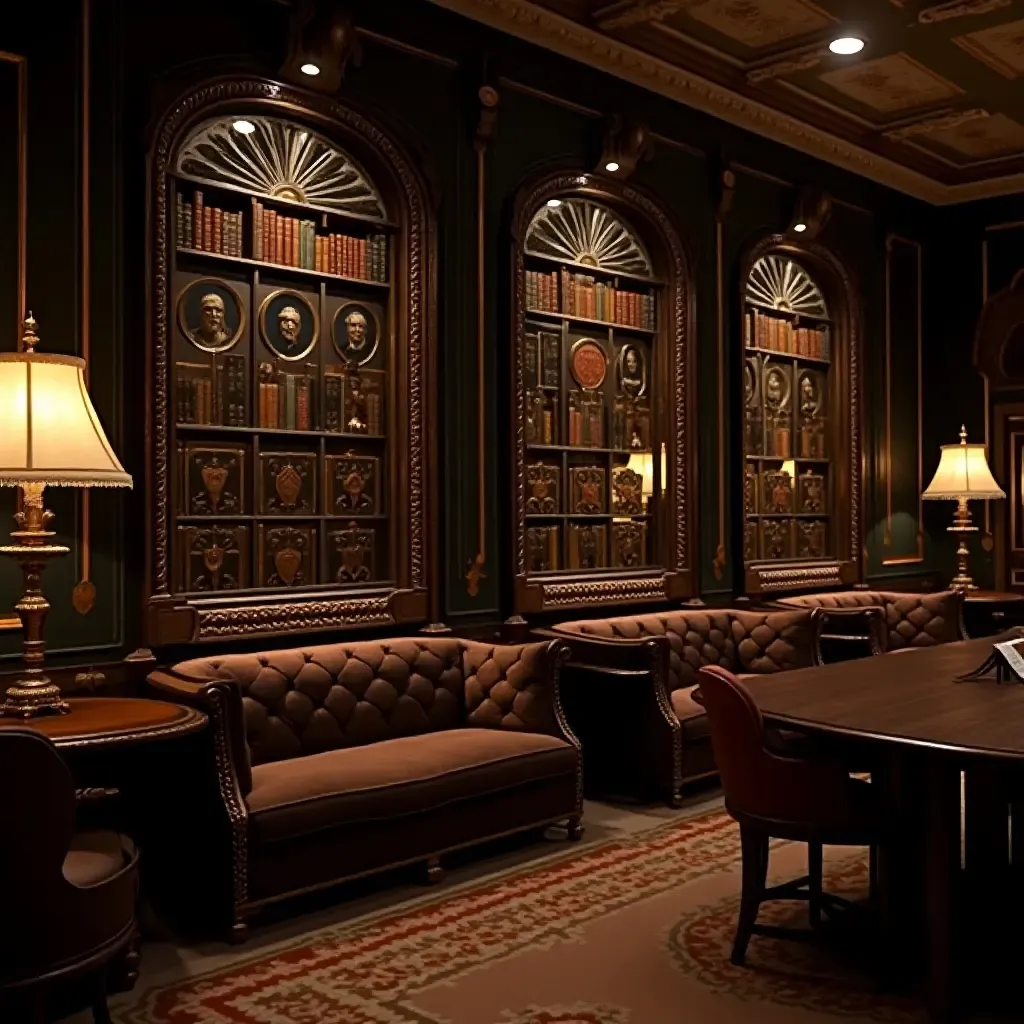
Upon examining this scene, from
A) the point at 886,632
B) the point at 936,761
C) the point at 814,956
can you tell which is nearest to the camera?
the point at 936,761

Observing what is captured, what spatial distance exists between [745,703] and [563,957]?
36.8 inches

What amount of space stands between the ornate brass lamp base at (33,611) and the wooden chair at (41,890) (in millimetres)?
789

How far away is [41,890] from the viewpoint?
2.60m

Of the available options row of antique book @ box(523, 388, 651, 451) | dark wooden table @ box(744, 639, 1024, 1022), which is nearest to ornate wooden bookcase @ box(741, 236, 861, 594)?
row of antique book @ box(523, 388, 651, 451)

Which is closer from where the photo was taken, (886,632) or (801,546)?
(886,632)

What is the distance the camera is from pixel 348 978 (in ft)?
10.8

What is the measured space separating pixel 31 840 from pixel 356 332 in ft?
9.88

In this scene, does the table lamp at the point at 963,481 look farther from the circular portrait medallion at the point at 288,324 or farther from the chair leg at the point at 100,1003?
the chair leg at the point at 100,1003

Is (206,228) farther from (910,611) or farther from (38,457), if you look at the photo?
(910,611)

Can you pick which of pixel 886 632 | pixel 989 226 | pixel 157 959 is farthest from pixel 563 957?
pixel 989 226

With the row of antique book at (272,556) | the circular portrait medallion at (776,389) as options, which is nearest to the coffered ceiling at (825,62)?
the circular portrait medallion at (776,389)

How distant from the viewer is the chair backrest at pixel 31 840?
2525mm

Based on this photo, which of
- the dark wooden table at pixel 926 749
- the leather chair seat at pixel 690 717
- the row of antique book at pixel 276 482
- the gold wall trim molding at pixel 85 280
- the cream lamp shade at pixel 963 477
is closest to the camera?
the dark wooden table at pixel 926 749

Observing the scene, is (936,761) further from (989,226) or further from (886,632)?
(989,226)
